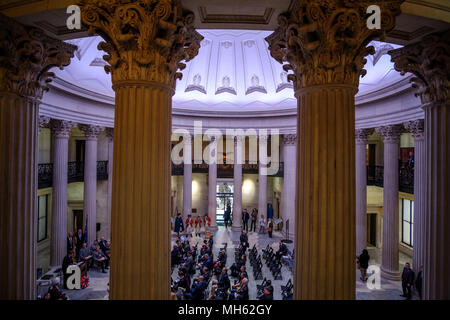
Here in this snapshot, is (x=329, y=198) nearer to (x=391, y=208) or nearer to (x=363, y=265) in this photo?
(x=363, y=265)

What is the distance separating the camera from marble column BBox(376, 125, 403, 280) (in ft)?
42.6

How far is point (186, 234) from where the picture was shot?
1995cm

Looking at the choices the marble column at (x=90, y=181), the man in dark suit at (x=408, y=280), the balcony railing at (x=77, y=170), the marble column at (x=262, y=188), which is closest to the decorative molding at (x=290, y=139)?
the marble column at (x=262, y=188)

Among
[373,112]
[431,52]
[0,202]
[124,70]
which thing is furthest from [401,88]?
[0,202]

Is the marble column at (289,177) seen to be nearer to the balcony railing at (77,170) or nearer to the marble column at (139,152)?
the balcony railing at (77,170)

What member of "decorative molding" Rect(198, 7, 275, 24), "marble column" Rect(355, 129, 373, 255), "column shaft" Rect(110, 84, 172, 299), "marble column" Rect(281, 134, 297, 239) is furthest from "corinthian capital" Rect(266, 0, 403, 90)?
"marble column" Rect(281, 134, 297, 239)

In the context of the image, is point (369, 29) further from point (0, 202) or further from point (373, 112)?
point (373, 112)

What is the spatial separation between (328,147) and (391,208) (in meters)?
11.2

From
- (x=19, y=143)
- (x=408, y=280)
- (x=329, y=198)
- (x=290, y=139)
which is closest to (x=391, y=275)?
(x=408, y=280)

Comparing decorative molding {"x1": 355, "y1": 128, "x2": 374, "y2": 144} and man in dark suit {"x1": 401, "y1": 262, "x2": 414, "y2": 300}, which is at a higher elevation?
decorative molding {"x1": 355, "y1": 128, "x2": 374, "y2": 144}

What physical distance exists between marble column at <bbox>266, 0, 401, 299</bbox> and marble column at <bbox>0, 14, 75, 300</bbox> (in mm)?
4357

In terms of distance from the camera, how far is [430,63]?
5059mm

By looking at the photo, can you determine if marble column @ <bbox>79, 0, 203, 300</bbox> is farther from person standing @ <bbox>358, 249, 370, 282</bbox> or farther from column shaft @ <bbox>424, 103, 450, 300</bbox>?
person standing @ <bbox>358, 249, 370, 282</bbox>
